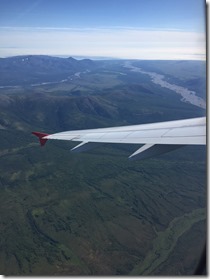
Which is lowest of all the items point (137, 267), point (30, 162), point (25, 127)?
point (137, 267)

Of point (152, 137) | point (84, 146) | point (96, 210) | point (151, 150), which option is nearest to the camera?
point (151, 150)

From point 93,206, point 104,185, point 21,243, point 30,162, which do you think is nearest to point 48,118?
point 30,162

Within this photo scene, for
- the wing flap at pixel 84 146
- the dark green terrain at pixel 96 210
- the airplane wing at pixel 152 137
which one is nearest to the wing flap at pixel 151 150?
the airplane wing at pixel 152 137

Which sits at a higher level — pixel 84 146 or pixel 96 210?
pixel 84 146

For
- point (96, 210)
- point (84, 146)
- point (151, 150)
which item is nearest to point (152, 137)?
point (151, 150)

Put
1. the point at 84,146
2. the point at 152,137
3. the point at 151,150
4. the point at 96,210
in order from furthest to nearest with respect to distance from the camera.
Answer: the point at 96,210 < the point at 84,146 < the point at 152,137 < the point at 151,150

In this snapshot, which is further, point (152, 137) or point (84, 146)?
point (84, 146)

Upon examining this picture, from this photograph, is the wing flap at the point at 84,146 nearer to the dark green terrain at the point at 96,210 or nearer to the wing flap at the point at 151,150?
the wing flap at the point at 151,150

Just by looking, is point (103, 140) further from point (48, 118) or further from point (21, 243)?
point (48, 118)

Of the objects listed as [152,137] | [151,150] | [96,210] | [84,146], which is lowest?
[96,210]

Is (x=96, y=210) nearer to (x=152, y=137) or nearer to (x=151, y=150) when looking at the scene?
(x=152, y=137)
